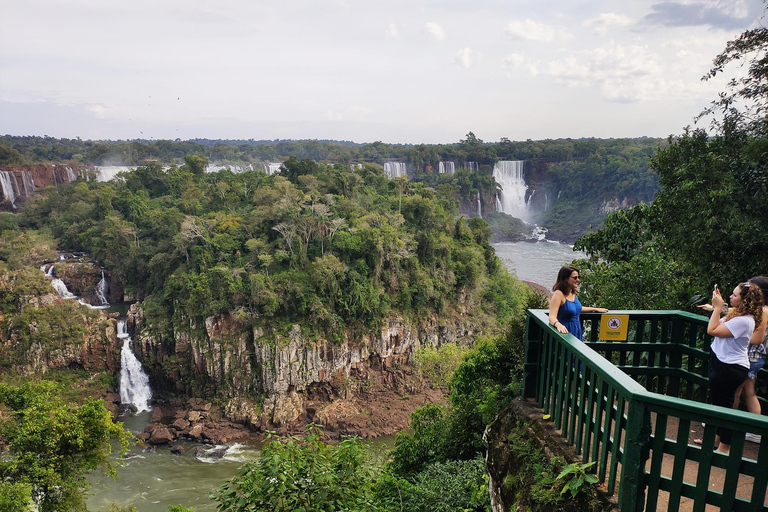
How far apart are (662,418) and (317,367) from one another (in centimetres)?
2084

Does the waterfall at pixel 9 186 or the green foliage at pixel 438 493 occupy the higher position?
the waterfall at pixel 9 186

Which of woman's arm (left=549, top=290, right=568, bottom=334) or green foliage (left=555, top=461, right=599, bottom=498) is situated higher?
woman's arm (left=549, top=290, right=568, bottom=334)

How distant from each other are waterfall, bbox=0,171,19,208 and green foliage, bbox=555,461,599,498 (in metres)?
49.1

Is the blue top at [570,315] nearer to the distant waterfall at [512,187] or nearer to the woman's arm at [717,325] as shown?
the woman's arm at [717,325]

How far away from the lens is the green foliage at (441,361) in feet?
68.5

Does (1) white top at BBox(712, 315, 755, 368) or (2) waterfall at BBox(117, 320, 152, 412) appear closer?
(1) white top at BBox(712, 315, 755, 368)

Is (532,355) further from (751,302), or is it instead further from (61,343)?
(61,343)

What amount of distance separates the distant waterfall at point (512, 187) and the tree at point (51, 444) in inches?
2310

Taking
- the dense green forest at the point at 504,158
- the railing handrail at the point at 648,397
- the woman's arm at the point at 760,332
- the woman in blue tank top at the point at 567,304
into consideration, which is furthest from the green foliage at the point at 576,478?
the dense green forest at the point at 504,158

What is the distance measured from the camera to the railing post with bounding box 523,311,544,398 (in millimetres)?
4086

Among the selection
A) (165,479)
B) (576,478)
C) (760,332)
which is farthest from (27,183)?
(760,332)

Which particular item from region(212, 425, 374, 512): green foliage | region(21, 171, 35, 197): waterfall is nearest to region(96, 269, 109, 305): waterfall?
region(21, 171, 35, 197): waterfall

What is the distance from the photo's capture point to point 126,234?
2898 cm

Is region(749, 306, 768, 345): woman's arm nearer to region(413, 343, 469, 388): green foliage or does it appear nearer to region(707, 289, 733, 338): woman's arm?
region(707, 289, 733, 338): woman's arm
